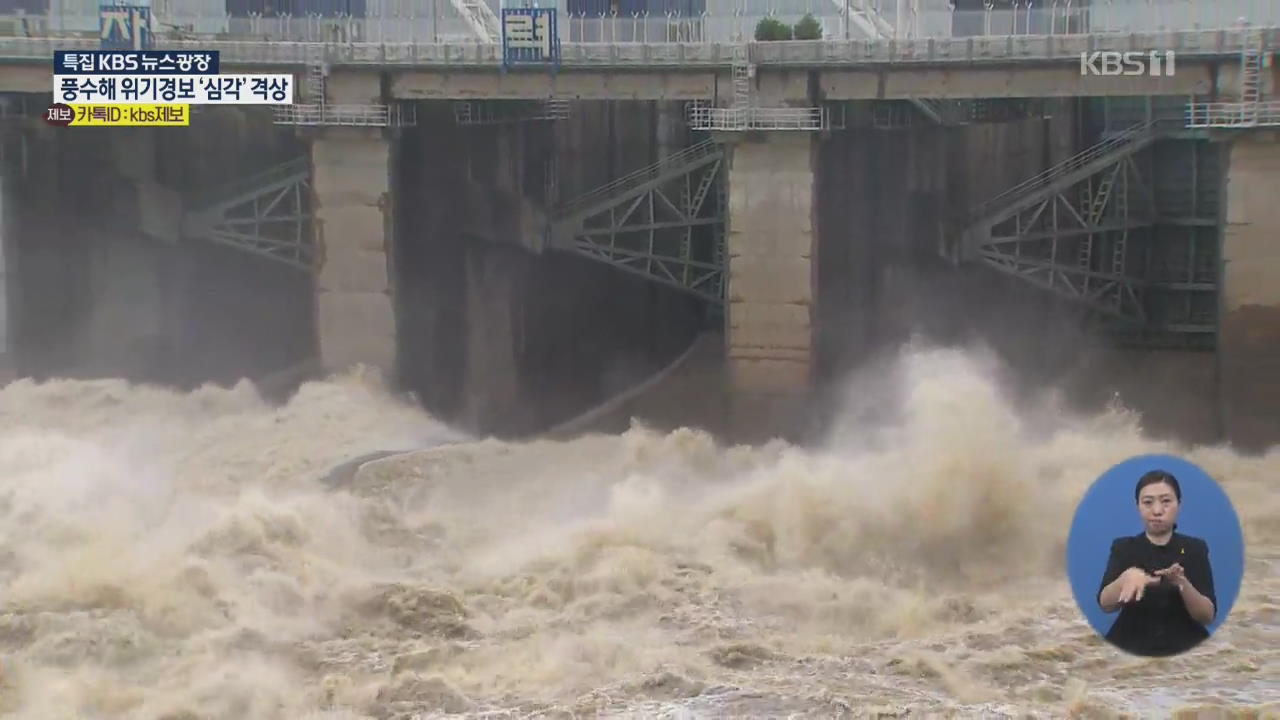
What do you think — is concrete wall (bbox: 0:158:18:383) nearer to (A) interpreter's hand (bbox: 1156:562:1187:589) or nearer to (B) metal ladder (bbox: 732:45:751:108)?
(B) metal ladder (bbox: 732:45:751:108)

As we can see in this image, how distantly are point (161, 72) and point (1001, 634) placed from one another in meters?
22.7

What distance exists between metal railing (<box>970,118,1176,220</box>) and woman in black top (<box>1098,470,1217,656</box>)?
25.0 meters

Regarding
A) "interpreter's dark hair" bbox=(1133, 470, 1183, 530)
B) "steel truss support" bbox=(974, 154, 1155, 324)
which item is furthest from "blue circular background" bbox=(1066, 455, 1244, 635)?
"steel truss support" bbox=(974, 154, 1155, 324)

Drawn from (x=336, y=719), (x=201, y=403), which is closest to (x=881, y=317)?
(x=201, y=403)

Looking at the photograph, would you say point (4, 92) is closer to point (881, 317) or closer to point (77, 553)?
point (77, 553)

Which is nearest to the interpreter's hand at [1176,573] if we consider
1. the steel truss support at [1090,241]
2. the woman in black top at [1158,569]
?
the woman in black top at [1158,569]

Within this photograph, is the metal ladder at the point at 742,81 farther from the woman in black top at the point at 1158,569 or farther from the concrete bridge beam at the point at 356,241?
the woman in black top at the point at 1158,569

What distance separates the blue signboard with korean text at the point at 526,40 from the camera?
116ft

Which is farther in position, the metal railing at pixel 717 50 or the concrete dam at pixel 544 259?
the concrete dam at pixel 544 259

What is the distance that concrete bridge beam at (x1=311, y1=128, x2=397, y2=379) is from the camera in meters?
36.6

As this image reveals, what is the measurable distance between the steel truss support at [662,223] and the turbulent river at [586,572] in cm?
450

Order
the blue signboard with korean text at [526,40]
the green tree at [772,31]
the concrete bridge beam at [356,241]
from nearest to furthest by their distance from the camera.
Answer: the blue signboard with korean text at [526,40]
the concrete bridge beam at [356,241]
the green tree at [772,31]

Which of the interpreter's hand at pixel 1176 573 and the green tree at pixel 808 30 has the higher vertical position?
the green tree at pixel 808 30
